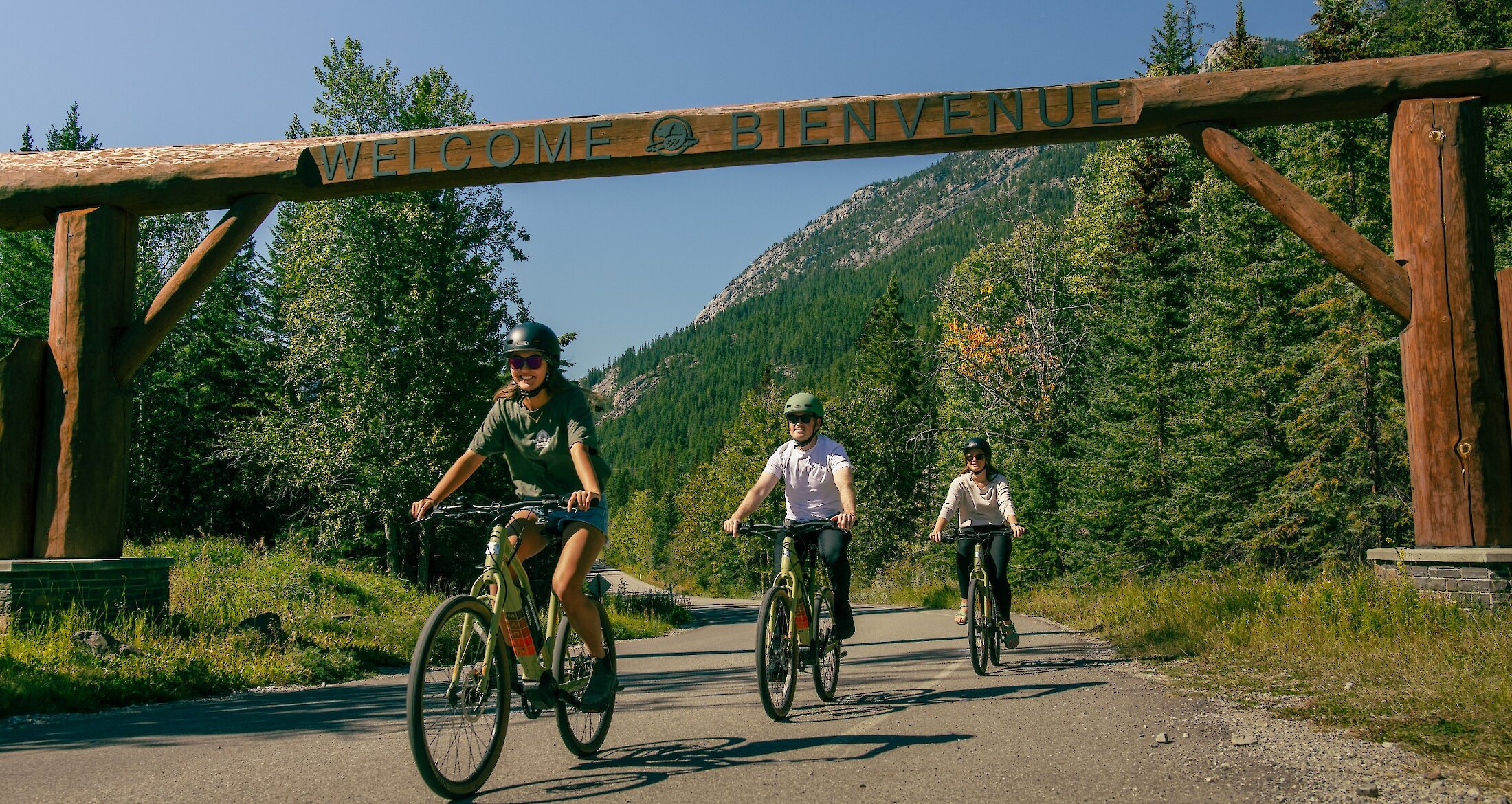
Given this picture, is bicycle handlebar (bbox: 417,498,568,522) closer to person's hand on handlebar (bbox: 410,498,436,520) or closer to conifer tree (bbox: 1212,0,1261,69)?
person's hand on handlebar (bbox: 410,498,436,520)

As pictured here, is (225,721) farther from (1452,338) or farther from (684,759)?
(1452,338)

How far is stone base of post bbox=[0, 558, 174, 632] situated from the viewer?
8.34 meters

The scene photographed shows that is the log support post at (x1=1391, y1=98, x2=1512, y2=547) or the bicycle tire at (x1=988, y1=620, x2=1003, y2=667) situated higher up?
the log support post at (x1=1391, y1=98, x2=1512, y2=547)

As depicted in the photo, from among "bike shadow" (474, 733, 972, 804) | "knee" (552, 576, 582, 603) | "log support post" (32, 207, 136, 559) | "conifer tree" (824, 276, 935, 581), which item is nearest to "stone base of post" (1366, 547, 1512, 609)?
"bike shadow" (474, 733, 972, 804)

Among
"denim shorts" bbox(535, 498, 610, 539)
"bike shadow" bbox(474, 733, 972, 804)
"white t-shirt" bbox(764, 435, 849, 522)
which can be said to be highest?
"white t-shirt" bbox(764, 435, 849, 522)

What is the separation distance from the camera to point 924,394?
6066 centimetres

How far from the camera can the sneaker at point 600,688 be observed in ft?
15.3

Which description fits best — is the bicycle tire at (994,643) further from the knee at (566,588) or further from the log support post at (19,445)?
the log support post at (19,445)

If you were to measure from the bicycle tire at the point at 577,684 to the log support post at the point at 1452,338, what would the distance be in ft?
22.1

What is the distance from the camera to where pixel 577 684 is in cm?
476

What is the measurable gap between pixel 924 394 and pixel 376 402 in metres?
40.2

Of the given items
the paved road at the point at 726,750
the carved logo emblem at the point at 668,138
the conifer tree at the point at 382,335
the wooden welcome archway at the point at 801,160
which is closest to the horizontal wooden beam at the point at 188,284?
the wooden welcome archway at the point at 801,160

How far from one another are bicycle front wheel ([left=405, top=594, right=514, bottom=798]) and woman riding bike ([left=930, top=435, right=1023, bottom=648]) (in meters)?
5.06

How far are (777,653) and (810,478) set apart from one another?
1.43 metres
